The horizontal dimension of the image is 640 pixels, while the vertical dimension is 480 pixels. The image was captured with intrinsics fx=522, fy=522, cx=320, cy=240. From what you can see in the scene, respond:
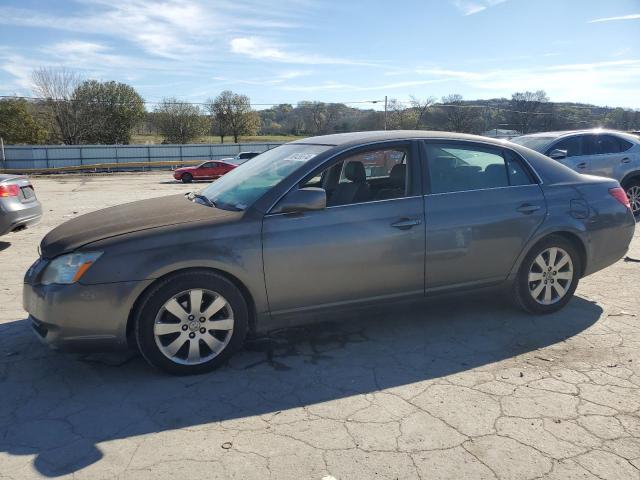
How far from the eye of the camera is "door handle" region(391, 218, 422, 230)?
13.0ft

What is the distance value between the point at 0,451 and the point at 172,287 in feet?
4.16

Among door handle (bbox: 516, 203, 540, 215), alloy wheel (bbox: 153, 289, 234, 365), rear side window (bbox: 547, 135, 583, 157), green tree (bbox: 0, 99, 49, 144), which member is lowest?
alloy wheel (bbox: 153, 289, 234, 365)

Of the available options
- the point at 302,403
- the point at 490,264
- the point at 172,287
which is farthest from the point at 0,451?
the point at 490,264

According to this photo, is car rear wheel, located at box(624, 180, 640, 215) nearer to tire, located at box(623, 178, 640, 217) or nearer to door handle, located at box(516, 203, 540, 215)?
tire, located at box(623, 178, 640, 217)

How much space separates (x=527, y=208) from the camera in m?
4.39

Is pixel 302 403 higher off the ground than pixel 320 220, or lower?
lower

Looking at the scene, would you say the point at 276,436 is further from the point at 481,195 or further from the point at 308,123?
the point at 308,123

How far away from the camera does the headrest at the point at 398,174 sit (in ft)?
13.7

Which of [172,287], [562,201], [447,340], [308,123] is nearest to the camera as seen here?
[172,287]

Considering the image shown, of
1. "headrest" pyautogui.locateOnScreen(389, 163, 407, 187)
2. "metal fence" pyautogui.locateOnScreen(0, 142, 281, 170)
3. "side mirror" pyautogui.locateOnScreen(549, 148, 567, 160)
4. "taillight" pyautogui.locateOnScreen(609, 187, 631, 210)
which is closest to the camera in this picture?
"headrest" pyautogui.locateOnScreen(389, 163, 407, 187)

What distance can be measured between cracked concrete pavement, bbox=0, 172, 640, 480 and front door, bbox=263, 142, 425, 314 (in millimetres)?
438

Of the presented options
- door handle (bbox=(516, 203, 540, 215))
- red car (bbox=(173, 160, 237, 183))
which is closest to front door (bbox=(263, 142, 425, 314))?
door handle (bbox=(516, 203, 540, 215))

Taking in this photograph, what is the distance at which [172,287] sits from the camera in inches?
135

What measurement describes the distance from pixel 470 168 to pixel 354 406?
2.28 metres
